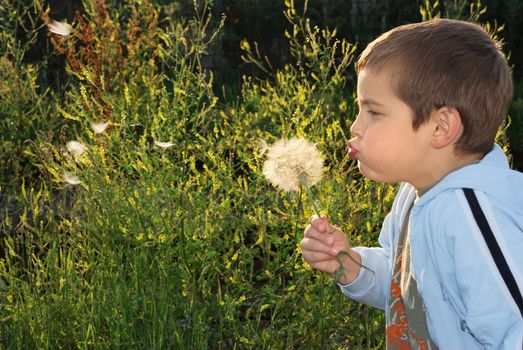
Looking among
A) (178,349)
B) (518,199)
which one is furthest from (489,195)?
(178,349)

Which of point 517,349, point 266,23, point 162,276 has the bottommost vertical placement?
point 266,23

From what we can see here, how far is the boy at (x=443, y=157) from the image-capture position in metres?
1.99

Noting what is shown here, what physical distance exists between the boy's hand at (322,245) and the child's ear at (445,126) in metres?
0.37

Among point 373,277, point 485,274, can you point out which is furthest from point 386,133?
point 373,277

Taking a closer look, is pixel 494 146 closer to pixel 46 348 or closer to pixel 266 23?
pixel 46 348

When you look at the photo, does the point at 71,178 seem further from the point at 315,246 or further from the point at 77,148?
the point at 315,246

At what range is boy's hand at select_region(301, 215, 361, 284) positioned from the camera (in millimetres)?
2365

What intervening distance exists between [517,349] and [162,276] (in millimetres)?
1306

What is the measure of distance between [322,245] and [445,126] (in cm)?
46

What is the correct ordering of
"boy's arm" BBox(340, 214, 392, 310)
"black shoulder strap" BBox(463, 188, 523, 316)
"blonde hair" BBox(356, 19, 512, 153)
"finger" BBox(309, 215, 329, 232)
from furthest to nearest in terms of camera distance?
"boy's arm" BBox(340, 214, 392, 310) → "finger" BBox(309, 215, 329, 232) → "blonde hair" BBox(356, 19, 512, 153) → "black shoulder strap" BBox(463, 188, 523, 316)

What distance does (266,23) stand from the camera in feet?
27.3

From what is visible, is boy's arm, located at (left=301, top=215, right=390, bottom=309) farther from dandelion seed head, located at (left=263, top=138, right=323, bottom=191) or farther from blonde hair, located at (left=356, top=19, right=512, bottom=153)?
blonde hair, located at (left=356, top=19, right=512, bottom=153)

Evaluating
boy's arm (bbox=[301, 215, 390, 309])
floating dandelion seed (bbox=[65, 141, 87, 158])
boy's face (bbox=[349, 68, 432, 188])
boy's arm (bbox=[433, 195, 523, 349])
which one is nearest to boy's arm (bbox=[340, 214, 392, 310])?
boy's arm (bbox=[301, 215, 390, 309])

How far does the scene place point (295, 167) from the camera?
7.85 feet
